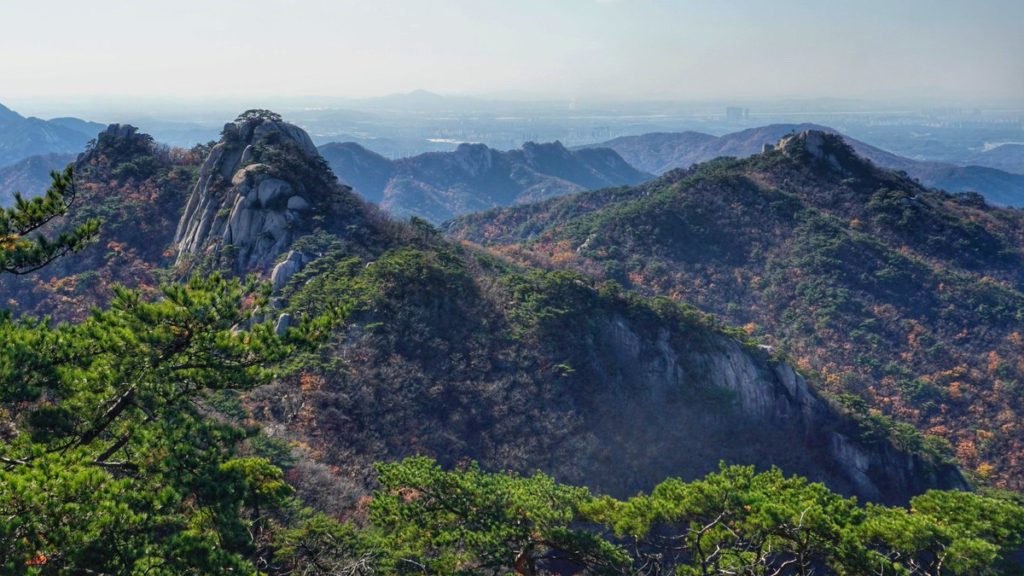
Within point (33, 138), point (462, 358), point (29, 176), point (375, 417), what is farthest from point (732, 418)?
point (33, 138)

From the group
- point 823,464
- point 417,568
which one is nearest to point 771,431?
point 823,464

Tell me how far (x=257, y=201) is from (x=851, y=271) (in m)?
41.5

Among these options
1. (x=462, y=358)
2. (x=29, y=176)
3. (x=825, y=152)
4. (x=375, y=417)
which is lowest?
(x=375, y=417)

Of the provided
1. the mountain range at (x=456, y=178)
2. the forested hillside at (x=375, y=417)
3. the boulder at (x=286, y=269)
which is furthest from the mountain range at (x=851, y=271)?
the mountain range at (x=456, y=178)

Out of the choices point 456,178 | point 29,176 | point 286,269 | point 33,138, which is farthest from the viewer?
point 33,138

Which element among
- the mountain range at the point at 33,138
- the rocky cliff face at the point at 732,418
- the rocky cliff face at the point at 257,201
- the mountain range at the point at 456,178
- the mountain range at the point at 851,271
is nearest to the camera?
the rocky cliff face at the point at 732,418

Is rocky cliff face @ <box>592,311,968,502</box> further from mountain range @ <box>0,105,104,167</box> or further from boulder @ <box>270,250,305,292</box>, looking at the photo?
mountain range @ <box>0,105,104,167</box>

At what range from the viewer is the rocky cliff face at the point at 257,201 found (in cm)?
2692

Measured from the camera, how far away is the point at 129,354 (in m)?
7.22

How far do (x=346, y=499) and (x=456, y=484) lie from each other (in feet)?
21.7

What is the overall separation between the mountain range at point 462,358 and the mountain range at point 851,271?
5.18m

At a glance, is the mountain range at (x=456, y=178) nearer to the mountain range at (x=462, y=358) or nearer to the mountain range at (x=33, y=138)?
the mountain range at (x=33, y=138)

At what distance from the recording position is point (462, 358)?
76.5 feet

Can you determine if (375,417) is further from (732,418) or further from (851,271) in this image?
(851,271)
